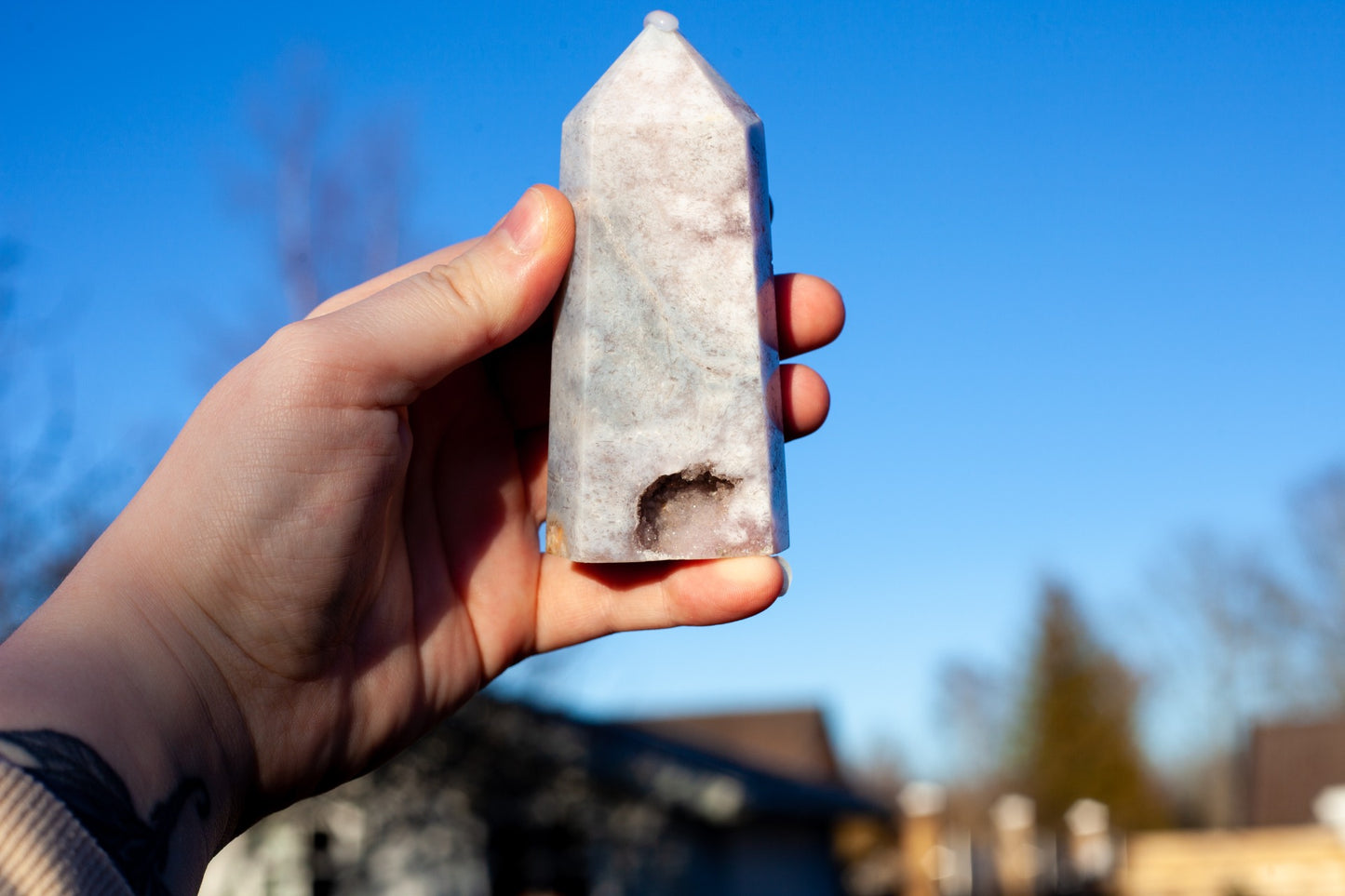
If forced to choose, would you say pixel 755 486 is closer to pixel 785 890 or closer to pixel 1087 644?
pixel 785 890

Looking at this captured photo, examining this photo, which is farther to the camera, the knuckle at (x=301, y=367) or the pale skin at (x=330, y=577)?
the knuckle at (x=301, y=367)

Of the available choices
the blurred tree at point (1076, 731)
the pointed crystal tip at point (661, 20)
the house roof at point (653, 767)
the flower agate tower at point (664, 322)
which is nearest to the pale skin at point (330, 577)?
the flower agate tower at point (664, 322)

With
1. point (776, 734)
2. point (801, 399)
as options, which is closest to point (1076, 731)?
point (776, 734)

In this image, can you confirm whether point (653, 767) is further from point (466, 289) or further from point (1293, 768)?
point (1293, 768)

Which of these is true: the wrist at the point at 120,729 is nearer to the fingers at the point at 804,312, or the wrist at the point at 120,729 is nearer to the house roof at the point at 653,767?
the fingers at the point at 804,312

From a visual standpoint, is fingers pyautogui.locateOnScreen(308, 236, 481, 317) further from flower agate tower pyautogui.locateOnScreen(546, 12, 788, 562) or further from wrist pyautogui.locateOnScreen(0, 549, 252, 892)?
wrist pyautogui.locateOnScreen(0, 549, 252, 892)

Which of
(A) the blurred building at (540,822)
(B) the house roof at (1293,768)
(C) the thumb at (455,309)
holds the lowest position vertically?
(B) the house roof at (1293,768)
